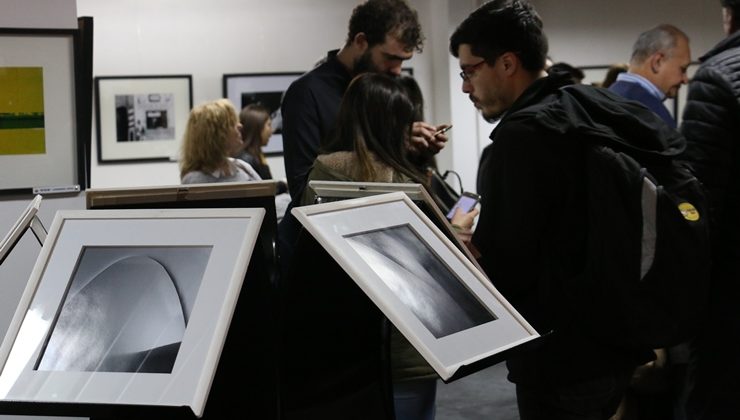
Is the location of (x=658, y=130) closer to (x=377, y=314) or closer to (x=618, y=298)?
(x=618, y=298)

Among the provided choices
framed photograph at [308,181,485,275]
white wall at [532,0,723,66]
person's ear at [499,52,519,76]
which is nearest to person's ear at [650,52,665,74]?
person's ear at [499,52,519,76]

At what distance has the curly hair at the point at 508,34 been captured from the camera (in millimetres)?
2191

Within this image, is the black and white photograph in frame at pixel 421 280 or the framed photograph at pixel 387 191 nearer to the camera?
the black and white photograph in frame at pixel 421 280

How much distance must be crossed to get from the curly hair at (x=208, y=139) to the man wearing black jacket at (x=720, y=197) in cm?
244

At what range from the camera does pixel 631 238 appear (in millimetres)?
→ 1917

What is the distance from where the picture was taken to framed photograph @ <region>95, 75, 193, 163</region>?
19.5ft

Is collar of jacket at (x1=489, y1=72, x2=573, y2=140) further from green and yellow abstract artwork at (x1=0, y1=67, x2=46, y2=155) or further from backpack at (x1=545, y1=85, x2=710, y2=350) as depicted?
green and yellow abstract artwork at (x1=0, y1=67, x2=46, y2=155)

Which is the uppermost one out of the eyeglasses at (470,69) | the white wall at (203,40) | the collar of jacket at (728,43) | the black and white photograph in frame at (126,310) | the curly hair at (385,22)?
the white wall at (203,40)

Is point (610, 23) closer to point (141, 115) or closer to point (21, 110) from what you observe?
point (141, 115)

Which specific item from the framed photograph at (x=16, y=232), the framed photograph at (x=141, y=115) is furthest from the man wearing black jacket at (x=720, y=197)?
the framed photograph at (x=141, y=115)

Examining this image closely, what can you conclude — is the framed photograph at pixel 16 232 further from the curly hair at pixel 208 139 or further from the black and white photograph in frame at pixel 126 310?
the curly hair at pixel 208 139

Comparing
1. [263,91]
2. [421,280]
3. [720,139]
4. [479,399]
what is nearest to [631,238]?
[720,139]

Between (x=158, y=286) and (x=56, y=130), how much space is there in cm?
163

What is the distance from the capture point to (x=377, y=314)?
191cm
